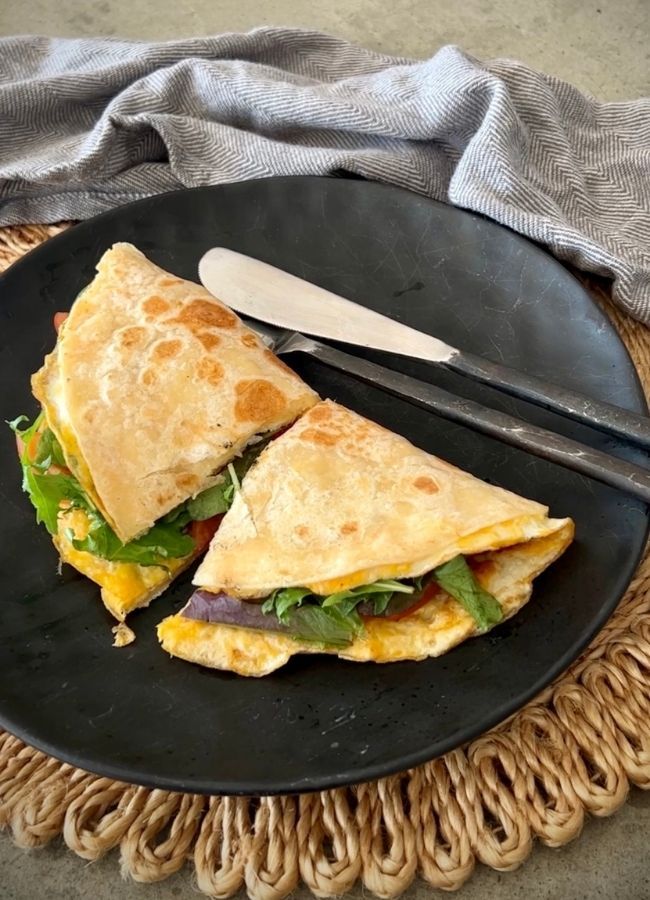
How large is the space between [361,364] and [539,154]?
3.25 ft

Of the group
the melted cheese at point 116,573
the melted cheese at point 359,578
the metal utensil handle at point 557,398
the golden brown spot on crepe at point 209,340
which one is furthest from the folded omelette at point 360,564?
the golden brown spot on crepe at point 209,340

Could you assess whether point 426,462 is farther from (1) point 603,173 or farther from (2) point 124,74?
(2) point 124,74

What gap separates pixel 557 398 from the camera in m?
2.15

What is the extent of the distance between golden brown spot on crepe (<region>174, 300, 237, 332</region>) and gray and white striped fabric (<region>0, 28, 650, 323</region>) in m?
0.72

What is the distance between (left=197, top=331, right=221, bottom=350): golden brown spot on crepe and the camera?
224cm

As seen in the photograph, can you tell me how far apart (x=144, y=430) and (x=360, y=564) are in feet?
2.03

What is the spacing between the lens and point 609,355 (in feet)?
7.58

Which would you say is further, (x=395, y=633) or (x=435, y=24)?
(x=435, y=24)

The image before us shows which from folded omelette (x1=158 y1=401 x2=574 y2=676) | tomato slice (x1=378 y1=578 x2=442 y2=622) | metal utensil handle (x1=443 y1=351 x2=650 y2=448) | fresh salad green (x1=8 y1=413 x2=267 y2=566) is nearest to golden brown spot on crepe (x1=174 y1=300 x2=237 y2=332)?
fresh salad green (x1=8 y1=413 x2=267 y2=566)

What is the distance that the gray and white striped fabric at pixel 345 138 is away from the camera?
2.62 meters

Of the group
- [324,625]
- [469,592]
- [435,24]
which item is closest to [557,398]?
[469,592]

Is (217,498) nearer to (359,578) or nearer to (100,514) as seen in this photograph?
(100,514)

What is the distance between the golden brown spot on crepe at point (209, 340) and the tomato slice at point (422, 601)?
793 millimetres

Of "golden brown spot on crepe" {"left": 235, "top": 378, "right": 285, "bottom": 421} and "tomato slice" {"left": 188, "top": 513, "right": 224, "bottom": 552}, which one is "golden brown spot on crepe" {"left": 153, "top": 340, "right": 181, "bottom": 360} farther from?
"tomato slice" {"left": 188, "top": 513, "right": 224, "bottom": 552}
